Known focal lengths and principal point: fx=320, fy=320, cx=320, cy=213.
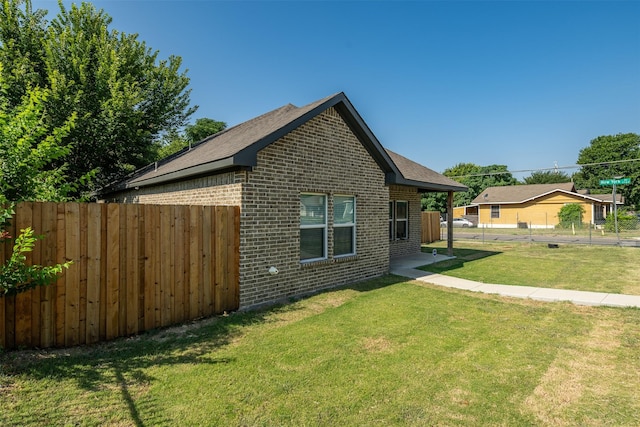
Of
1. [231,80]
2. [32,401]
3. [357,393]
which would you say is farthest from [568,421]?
[231,80]

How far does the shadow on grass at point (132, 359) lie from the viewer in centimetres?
337

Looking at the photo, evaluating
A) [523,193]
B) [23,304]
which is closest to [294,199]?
[23,304]

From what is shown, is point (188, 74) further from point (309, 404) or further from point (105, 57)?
point (309, 404)

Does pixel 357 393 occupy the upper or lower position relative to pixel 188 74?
lower

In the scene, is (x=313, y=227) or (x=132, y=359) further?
(x=313, y=227)

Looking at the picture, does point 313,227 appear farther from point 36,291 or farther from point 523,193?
point 523,193

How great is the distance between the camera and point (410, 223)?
1434 cm

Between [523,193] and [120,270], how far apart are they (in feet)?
150

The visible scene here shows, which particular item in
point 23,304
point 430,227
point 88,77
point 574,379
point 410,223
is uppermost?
point 88,77

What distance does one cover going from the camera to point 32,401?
10.1ft

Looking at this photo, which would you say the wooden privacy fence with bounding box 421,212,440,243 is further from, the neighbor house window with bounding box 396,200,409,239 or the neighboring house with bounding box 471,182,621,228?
the neighboring house with bounding box 471,182,621,228

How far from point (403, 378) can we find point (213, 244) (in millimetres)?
3916

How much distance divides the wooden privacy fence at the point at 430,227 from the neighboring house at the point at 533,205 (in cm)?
1831

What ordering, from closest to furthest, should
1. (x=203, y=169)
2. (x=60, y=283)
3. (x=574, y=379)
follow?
(x=574, y=379)
(x=60, y=283)
(x=203, y=169)
